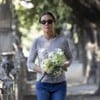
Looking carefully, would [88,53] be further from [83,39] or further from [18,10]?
[18,10]


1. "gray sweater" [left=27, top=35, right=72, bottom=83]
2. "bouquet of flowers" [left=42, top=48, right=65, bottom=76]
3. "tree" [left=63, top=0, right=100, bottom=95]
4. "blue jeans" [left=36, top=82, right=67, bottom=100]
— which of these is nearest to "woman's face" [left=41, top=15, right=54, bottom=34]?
"gray sweater" [left=27, top=35, right=72, bottom=83]

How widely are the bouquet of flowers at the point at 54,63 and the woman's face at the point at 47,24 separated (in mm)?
260

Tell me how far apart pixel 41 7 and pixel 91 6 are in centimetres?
149

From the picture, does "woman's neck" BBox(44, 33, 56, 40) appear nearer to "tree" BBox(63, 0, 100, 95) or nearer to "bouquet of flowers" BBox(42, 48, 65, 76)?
"bouquet of flowers" BBox(42, 48, 65, 76)

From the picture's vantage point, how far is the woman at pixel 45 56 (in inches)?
269

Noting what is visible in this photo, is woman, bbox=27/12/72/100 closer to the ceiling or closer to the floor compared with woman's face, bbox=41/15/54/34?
closer to the floor

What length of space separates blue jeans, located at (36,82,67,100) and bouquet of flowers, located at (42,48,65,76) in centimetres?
15

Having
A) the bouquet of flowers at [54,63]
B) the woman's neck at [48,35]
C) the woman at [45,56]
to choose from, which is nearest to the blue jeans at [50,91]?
the woman at [45,56]

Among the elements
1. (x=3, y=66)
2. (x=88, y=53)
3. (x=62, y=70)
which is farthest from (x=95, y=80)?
(x=62, y=70)

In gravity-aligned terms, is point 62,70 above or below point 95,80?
above

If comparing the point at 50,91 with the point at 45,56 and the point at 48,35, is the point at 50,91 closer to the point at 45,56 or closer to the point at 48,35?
the point at 45,56

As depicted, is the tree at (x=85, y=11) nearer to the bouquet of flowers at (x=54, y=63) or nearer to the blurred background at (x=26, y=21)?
the blurred background at (x=26, y=21)

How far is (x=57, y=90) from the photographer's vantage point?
269 inches

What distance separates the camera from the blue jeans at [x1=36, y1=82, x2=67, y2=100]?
681 cm
